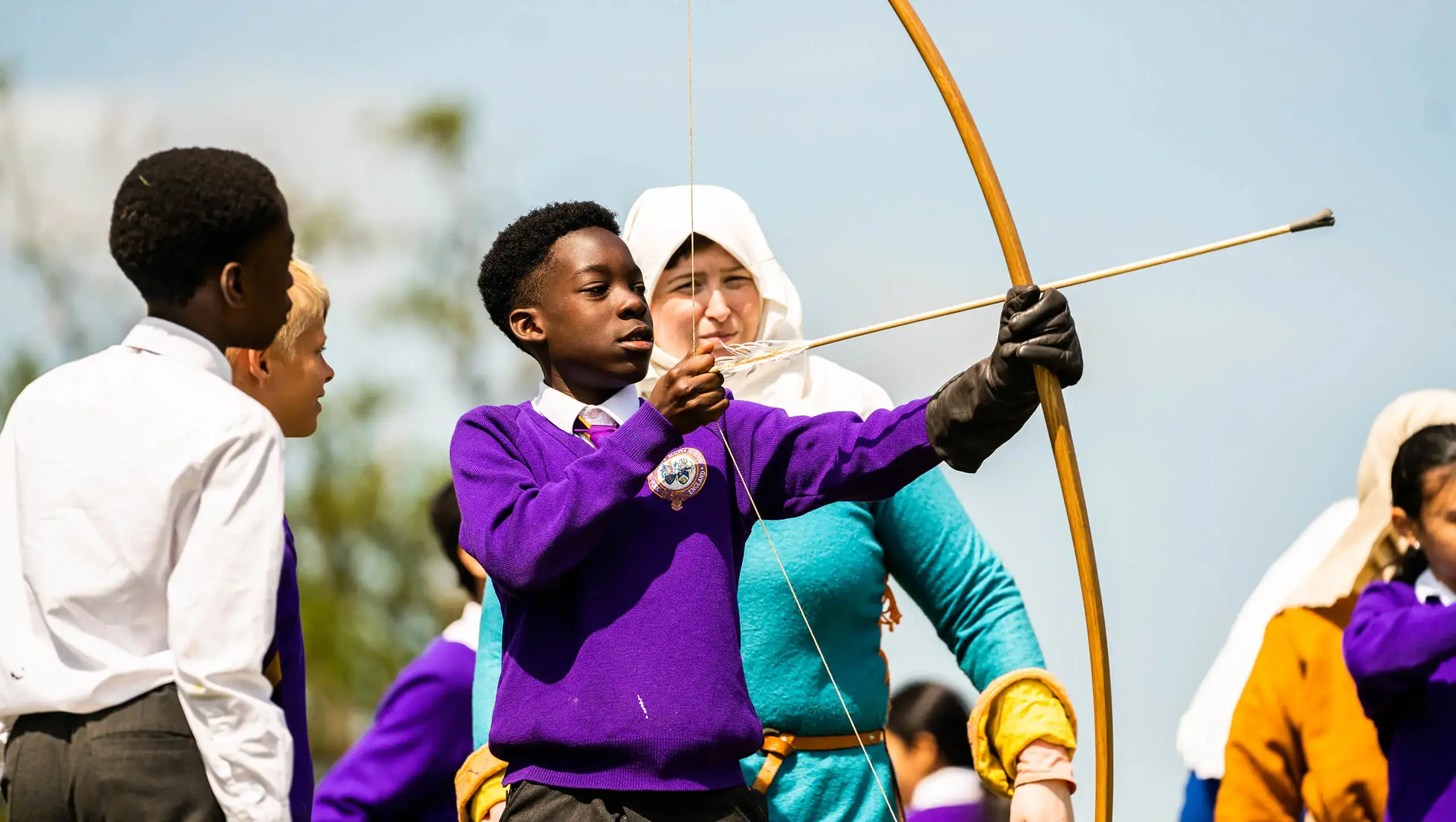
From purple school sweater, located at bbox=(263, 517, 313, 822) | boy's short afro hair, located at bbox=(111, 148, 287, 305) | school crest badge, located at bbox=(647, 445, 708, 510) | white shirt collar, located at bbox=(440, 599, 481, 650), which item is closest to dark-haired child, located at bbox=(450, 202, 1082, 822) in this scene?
school crest badge, located at bbox=(647, 445, 708, 510)

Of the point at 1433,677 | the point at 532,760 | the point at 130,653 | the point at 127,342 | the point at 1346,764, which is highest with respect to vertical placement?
the point at 127,342

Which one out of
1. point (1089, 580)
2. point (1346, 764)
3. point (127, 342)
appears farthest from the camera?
point (1346, 764)

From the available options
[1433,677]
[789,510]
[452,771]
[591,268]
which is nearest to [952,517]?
[789,510]

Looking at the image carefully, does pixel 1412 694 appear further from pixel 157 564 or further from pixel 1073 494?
pixel 157 564

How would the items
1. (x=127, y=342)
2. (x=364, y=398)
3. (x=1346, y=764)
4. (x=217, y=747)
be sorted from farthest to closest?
(x=364, y=398) < (x=1346, y=764) < (x=127, y=342) < (x=217, y=747)

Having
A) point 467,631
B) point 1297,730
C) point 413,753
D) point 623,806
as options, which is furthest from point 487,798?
point 1297,730

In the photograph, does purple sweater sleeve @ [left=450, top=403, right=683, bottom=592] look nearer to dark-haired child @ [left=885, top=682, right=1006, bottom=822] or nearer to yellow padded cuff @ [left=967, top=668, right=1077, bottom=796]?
yellow padded cuff @ [left=967, top=668, right=1077, bottom=796]

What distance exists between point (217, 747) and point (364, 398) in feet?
41.3

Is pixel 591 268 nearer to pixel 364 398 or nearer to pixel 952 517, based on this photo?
pixel 952 517

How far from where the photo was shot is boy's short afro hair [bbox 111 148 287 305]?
2826mm

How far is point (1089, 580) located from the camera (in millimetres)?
3061

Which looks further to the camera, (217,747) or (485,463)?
(485,463)

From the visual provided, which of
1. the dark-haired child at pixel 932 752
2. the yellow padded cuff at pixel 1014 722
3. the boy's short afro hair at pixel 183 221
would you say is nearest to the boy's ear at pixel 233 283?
the boy's short afro hair at pixel 183 221

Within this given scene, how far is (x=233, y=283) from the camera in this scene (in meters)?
2.86
